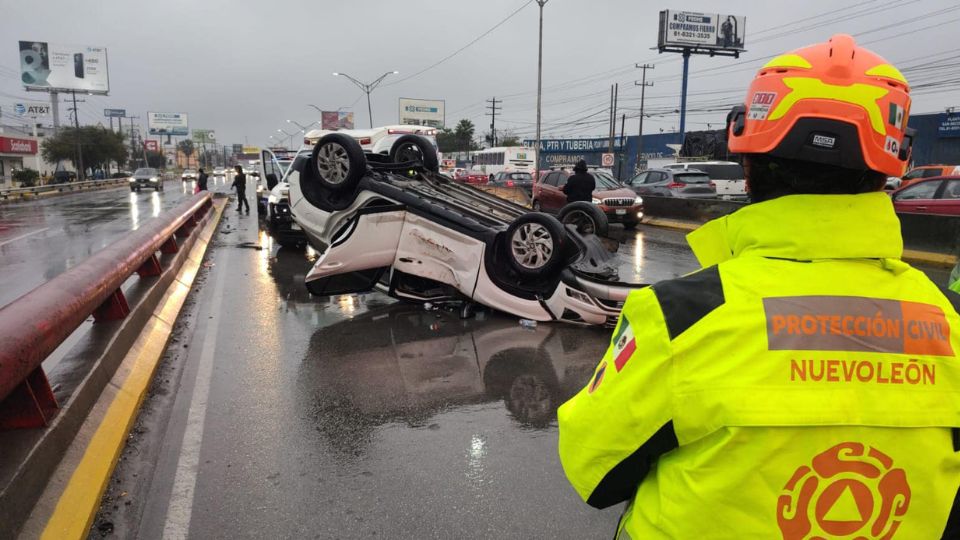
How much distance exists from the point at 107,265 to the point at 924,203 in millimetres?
14268

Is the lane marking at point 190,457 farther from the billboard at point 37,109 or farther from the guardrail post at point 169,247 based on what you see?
the billboard at point 37,109

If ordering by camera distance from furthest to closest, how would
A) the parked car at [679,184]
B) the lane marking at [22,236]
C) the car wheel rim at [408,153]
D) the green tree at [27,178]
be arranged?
1. the green tree at [27,178]
2. the parked car at [679,184]
3. the lane marking at [22,236]
4. the car wheel rim at [408,153]

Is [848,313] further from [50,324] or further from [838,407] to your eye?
[50,324]

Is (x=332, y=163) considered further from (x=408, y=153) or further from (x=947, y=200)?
(x=947, y=200)

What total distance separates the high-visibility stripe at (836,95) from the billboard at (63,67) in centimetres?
8476

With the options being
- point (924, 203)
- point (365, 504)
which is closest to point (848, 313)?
point (365, 504)

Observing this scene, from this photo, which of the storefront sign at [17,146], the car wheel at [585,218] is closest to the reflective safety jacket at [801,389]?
the car wheel at [585,218]

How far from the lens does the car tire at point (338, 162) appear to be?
24.5 ft

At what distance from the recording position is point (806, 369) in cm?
118

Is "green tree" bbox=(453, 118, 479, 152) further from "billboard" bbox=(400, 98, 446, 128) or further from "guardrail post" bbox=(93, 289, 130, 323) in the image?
"guardrail post" bbox=(93, 289, 130, 323)

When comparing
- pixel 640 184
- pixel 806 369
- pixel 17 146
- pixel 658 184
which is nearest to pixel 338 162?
pixel 806 369

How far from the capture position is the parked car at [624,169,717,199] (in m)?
20.3

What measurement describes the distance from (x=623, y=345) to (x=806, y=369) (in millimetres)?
338

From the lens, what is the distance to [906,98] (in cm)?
138
